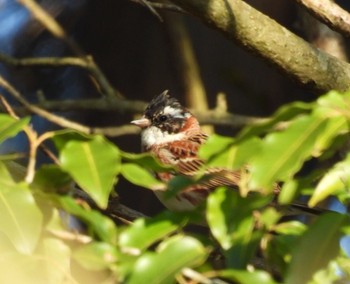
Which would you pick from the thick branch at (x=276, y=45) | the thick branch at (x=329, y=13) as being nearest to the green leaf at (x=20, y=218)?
the thick branch at (x=276, y=45)

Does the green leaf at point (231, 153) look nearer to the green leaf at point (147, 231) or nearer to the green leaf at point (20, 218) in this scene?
the green leaf at point (147, 231)

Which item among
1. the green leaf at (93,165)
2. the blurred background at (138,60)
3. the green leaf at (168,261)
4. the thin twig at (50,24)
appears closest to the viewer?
the green leaf at (168,261)

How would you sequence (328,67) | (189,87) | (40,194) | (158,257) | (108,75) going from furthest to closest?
(108,75) < (189,87) < (328,67) < (40,194) < (158,257)

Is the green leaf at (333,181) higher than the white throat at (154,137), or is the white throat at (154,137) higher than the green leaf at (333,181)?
the green leaf at (333,181)

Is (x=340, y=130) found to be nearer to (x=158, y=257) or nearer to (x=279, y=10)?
(x=158, y=257)

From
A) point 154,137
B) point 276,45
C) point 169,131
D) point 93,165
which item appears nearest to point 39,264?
point 93,165

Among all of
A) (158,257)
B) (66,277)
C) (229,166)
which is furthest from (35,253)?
(229,166)
